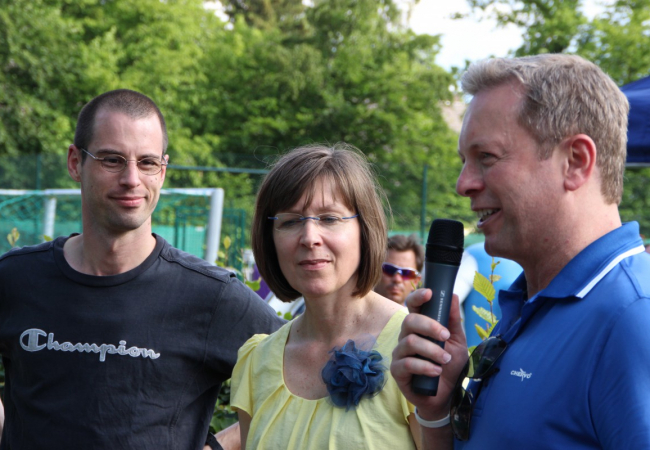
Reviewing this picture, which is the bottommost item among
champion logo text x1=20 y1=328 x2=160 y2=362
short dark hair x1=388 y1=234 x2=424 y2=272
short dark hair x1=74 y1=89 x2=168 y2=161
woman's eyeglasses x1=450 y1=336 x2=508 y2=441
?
champion logo text x1=20 y1=328 x2=160 y2=362

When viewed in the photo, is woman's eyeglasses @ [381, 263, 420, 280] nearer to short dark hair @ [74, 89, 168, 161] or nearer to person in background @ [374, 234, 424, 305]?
person in background @ [374, 234, 424, 305]

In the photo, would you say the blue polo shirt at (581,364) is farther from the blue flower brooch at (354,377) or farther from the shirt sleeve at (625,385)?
the blue flower brooch at (354,377)

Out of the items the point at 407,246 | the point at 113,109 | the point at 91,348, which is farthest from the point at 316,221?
the point at 407,246

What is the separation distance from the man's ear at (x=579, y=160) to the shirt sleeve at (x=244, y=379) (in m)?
1.44

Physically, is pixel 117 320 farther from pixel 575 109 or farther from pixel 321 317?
pixel 575 109

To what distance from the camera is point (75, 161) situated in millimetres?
3199

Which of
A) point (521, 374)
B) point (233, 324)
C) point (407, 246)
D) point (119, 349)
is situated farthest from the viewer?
point (407, 246)

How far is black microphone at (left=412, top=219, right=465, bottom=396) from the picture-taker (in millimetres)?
1628

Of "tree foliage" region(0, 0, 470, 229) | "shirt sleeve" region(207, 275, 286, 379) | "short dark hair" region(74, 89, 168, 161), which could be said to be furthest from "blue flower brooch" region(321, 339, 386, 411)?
"tree foliage" region(0, 0, 470, 229)

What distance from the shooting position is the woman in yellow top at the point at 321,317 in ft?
7.34

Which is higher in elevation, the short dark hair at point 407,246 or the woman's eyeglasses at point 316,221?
the woman's eyeglasses at point 316,221

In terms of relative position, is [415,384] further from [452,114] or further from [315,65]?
[452,114]

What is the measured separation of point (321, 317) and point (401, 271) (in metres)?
3.19

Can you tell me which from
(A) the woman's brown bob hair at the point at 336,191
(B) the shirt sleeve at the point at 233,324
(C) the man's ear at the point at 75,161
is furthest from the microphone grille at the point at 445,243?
A: (C) the man's ear at the point at 75,161
